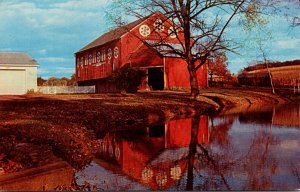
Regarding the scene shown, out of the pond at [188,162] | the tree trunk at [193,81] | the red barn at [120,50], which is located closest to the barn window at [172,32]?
the red barn at [120,50]

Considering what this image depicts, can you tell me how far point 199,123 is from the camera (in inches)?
436

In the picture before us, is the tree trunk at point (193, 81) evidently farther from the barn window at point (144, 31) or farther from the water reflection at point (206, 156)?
the water reflection at point (206, 156)

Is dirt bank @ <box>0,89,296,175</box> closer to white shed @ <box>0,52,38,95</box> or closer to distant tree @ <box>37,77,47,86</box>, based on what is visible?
white shed @ <box>0,52,38,95</box>

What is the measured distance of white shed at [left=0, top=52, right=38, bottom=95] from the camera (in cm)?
551

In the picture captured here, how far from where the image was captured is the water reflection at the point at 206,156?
5043mm

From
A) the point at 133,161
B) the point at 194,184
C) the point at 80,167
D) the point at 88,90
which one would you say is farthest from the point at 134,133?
the point at 194,184

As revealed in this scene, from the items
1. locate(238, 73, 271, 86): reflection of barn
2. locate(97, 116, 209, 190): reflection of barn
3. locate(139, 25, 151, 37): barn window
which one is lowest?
locate(97, 116, 209, 190): reflection of barn

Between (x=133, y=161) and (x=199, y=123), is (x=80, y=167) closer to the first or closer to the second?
(x=133, y=161)

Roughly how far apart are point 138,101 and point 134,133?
496 centimetres

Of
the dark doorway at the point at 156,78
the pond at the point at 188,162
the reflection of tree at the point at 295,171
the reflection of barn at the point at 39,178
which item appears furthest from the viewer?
the dark doorway at the point at 156,78

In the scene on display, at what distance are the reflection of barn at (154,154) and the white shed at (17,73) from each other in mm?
1642

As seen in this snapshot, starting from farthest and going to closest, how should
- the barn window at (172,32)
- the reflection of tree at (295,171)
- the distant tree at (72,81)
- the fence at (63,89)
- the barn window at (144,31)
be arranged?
the barn window at (172,32) < the barn window at (144,31) < the fence at (63,89) < the distant tree at (72,81) < the reflection of tree at (295,171)

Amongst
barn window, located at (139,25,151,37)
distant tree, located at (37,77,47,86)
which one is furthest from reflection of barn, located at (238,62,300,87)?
barn window, located at (139,25,151,37)

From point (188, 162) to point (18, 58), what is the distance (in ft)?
9.25
